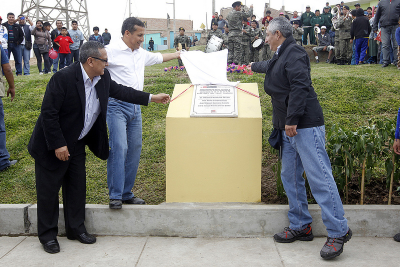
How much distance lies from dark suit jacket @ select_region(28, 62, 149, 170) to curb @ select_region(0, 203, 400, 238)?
655 mm

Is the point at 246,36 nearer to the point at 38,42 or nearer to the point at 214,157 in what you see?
the point at 38,42

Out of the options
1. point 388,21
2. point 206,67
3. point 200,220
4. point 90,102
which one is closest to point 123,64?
point 90,102

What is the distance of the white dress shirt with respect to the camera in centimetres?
344

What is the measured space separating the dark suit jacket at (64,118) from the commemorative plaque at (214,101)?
0.94 m

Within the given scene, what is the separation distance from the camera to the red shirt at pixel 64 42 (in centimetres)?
1244

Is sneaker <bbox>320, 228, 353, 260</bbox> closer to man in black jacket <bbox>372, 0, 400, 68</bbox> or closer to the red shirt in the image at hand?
man in black jacket <bbox>372, 0, 400, 68</bbox>

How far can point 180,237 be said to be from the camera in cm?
363

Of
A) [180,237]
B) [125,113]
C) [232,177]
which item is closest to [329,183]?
[232,177]

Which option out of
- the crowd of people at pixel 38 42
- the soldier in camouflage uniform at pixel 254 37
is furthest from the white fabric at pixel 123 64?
the soldier in camouflage uniform at pixel 254 37

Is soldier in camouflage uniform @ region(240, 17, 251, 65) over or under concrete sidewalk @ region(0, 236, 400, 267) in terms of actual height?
over

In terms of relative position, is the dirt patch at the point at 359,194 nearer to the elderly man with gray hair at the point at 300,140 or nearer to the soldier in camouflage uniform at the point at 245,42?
the elderly man with gray hair at the point at 300,140

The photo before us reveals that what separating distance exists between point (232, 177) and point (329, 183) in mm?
1094

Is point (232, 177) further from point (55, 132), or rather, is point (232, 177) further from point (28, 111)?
point (28, 111)

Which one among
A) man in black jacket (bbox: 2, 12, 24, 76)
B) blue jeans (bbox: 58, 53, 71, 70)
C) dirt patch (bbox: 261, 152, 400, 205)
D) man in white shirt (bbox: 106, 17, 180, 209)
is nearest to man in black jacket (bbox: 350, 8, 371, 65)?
dirt patch (bbox: 261, 152, 400, 205)
